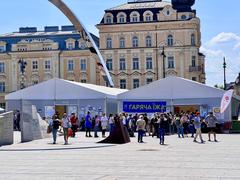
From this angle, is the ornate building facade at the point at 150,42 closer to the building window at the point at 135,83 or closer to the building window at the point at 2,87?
the building window at the point at 135,83

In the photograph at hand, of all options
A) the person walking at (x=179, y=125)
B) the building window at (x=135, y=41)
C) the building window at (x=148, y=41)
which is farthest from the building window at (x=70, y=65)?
the person walking at (x=179, y=125)

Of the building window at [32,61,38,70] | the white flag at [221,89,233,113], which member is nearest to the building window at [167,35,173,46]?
the building window at [32,61,38,70]

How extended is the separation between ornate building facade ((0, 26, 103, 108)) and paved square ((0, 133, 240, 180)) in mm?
52749

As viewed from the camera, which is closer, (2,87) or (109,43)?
(109,43)

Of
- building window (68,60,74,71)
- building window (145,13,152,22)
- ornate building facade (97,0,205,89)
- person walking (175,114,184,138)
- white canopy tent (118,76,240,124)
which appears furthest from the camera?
building window (68,60,74,71)

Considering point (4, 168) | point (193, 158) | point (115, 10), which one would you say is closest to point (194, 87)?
point (193, 158)

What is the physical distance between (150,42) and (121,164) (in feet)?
188

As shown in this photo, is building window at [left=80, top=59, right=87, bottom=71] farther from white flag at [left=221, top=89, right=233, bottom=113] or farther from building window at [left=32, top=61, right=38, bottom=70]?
white flag at [left=221, top=89, right=233, bottom=113]

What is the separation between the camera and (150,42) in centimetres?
7350

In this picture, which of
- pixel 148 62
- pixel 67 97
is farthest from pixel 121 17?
pixel 67 97

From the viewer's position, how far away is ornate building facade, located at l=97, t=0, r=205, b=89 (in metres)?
72.0

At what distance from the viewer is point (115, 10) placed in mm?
76188

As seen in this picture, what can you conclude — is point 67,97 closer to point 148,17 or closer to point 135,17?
point 148,17

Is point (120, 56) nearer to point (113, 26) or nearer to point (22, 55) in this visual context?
point (113, 26)
